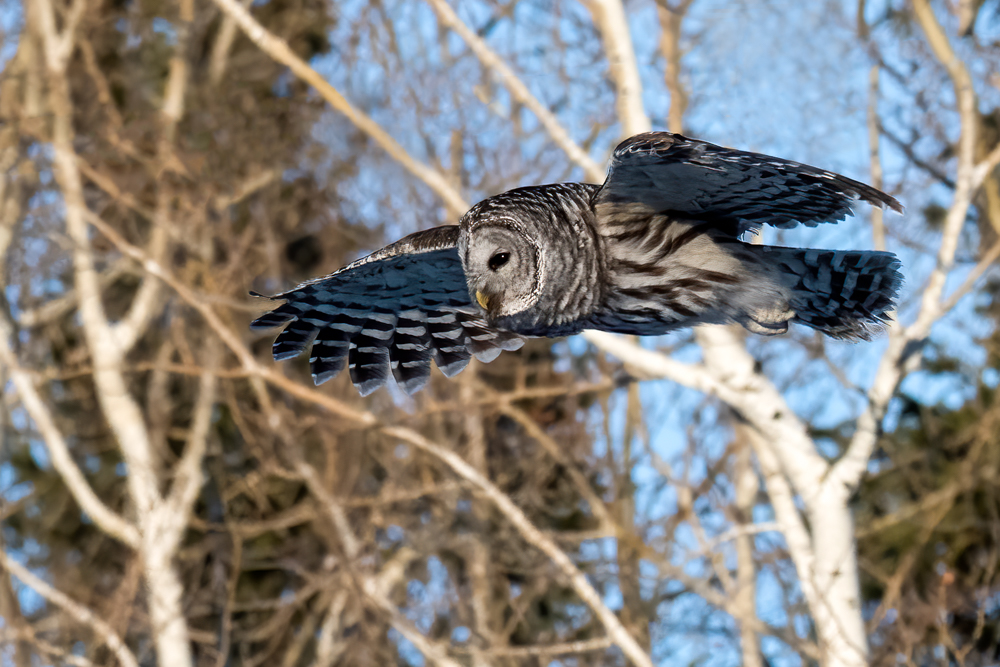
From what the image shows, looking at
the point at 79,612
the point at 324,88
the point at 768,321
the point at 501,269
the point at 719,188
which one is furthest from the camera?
the point at 79,612

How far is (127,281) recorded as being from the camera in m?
16.5

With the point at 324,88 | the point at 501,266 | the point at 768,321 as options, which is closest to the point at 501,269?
the point at 501,266

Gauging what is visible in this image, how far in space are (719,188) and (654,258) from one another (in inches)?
18.2

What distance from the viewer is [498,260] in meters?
3.86

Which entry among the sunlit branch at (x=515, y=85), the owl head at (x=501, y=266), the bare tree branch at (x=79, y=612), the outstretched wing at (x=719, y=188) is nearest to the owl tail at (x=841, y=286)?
the outstretched wing at (x=719, y=188)

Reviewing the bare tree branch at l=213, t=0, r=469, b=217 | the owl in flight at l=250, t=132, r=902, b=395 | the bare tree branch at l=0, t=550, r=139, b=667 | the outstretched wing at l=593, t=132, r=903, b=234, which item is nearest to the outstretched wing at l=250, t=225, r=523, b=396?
the owl in flight at l=250, t=132, r=902, b=395

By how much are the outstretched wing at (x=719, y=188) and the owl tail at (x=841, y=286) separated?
29cm

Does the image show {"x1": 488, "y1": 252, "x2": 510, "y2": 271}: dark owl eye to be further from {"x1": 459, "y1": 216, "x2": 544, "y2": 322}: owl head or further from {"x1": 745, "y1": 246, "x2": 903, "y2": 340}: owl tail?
{"x1": 745, "y1": 246, "x2": 903, "y2": 340}: owl tail

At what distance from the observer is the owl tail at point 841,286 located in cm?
416

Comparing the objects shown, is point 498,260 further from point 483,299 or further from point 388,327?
point 388,327

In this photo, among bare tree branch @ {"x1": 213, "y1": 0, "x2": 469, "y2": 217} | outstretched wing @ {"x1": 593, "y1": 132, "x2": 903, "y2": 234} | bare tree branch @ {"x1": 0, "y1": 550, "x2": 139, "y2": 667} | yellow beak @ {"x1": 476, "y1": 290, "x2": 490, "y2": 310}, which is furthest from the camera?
bare tree branch @ {"x1": 0, "y1": 550, "x2": 139, "y2": 667}

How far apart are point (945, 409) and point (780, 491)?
18.9 ft

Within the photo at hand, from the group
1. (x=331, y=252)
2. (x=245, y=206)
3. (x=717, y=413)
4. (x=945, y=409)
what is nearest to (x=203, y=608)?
(x=331, y=252)

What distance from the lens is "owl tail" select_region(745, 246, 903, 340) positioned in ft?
13.6
